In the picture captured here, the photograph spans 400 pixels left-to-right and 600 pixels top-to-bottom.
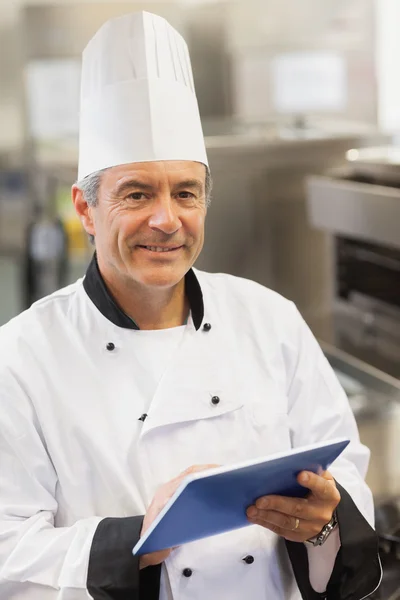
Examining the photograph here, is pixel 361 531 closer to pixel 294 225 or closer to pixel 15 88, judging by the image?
pixel 294 225

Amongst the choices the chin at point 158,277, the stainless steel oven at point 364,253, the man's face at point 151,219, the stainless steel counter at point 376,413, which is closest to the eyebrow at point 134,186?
the man's face at point 151,219

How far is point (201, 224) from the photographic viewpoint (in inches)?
51.2

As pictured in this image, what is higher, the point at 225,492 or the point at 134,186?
the point at 134,186

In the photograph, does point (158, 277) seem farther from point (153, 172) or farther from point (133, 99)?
point (133, 99)

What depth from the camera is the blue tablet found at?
3.35ft

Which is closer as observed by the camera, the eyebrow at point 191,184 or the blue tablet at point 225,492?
the blue tablet at point 225,492

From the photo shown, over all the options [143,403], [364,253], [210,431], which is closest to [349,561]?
[210,431]

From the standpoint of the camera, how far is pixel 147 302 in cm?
135

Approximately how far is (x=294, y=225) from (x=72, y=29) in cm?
212

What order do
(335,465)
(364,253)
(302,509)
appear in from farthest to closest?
1. (364,253)
2. (335,465)
3. (302,509)

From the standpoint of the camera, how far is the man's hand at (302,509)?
3.72 ft

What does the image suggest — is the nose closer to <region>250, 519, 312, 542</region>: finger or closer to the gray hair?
the gray hair

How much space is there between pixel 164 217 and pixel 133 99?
0.20 m

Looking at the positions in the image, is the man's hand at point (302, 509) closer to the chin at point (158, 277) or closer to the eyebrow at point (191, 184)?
the chin at point (158, 277)
